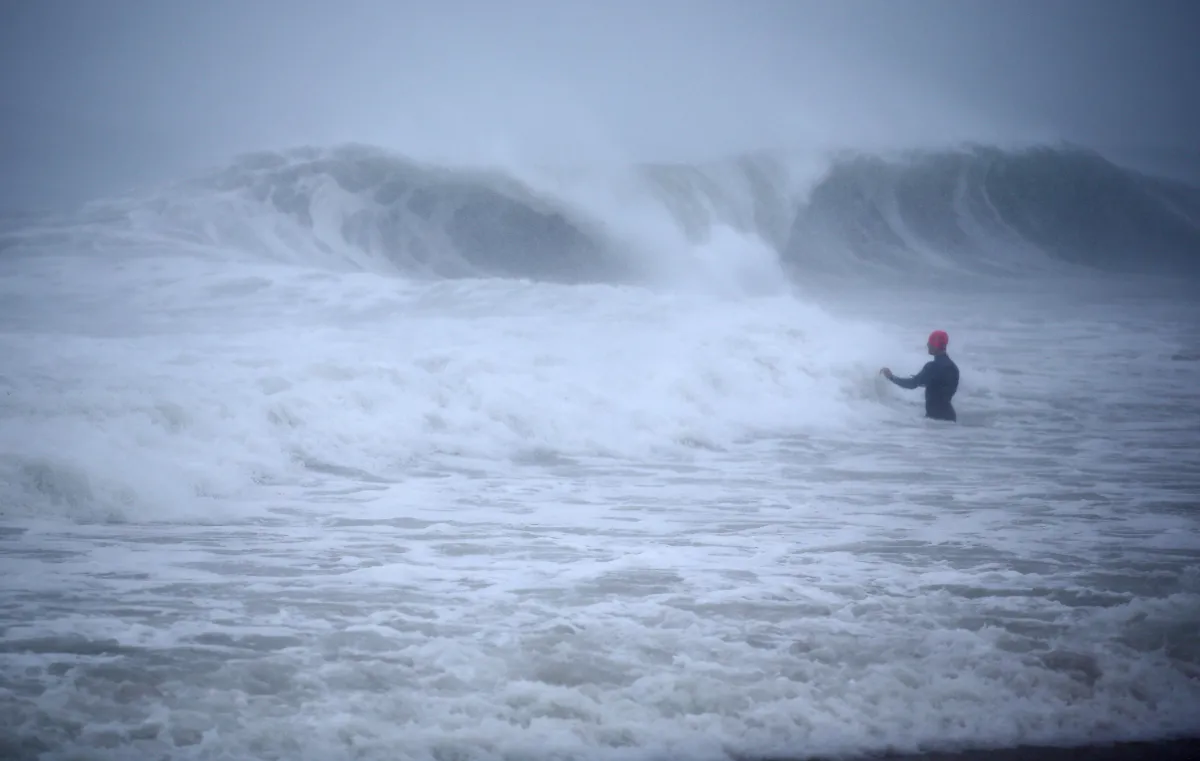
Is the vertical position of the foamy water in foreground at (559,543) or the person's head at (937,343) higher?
the person's head at (937,343)

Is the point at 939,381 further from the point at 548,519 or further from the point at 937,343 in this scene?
the point at 548,519

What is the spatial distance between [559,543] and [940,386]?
441 cm

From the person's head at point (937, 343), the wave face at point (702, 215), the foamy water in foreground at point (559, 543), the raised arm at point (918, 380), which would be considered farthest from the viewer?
the wave face at point (702, 215)

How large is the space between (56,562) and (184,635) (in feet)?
3.74

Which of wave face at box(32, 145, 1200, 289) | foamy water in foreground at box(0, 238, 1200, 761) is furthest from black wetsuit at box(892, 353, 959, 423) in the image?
wave face at box(32, 145, 1200, 289)

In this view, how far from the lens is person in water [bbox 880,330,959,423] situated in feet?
24.5

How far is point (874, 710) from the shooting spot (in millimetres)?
2604

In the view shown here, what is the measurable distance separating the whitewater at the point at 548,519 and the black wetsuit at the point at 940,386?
24 centimetres

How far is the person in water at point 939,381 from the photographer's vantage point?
24.5ft

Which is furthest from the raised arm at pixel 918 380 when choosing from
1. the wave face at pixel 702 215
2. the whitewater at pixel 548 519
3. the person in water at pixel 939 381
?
the wave face at pixel 702 215

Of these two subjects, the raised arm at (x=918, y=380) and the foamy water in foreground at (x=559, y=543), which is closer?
the foamy water in foreground at (x=559, y=543)

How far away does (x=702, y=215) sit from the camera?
17688 mm

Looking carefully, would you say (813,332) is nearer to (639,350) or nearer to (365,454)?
(639,350)

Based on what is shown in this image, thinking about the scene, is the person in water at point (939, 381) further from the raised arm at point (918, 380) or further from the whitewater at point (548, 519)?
the whitewater at point (548, 519)
